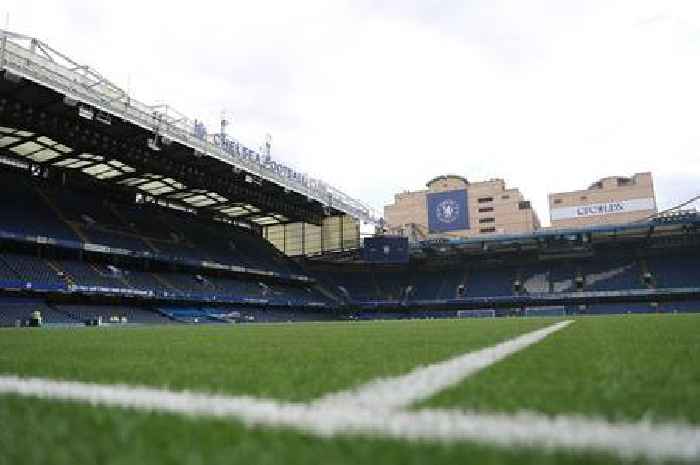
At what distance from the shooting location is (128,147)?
2400 cm

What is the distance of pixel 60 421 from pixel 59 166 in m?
30.5

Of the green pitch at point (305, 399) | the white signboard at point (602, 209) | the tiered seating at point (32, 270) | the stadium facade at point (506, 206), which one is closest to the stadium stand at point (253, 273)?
the tiered seating at point (32, 270)

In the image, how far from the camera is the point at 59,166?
2756 cm

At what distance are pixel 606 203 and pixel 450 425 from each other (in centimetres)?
7899

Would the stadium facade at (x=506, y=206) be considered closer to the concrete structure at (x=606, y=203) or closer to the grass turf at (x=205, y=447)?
the concrete structure at (x=606, y=203)

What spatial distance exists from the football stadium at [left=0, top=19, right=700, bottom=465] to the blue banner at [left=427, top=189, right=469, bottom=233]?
10.3 inches

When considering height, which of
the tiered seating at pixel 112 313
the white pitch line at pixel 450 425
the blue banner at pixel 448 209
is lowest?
the tiered seating at pixel 112 313

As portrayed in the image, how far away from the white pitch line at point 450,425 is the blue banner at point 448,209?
6367 centimetres

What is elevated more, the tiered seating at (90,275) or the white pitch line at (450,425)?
the tiered seating at (90,275)

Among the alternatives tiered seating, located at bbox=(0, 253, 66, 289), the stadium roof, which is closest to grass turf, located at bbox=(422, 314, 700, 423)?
the stadium roof

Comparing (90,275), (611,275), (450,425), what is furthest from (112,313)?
(611,275)

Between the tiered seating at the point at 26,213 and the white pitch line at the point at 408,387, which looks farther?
the tiered seating at the point at 26,213

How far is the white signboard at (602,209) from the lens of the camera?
227 feet

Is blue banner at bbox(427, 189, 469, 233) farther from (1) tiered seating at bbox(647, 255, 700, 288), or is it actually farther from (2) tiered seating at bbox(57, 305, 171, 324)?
(2) tiered seating at bbox(57, 305, 171, 324)
